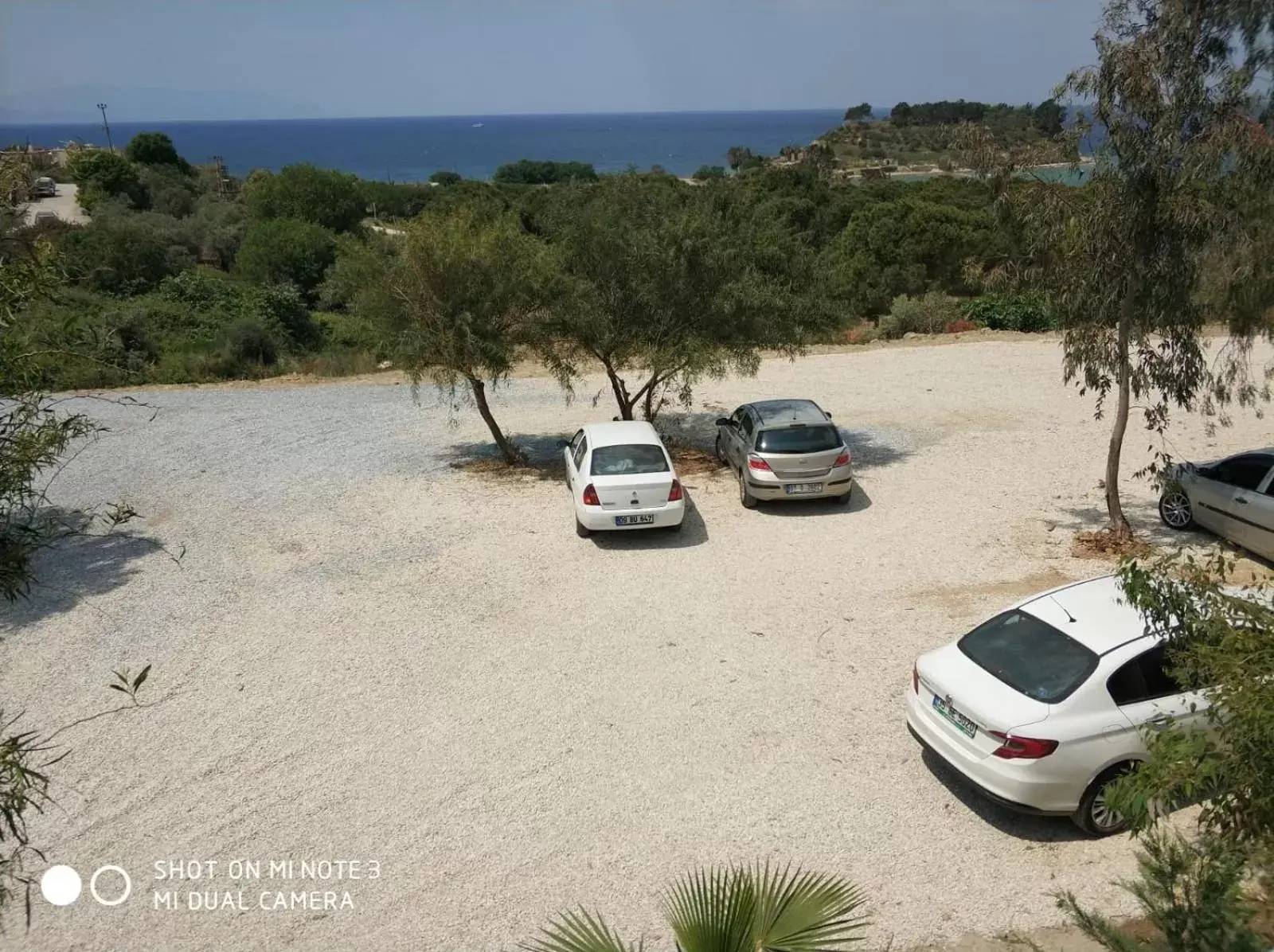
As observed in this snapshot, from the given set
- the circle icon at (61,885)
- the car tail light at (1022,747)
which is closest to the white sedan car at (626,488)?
the car tail light at (1022,747)

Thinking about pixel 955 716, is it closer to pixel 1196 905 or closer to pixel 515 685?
pixel 1196 905

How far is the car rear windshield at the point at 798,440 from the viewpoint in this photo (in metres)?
13.1

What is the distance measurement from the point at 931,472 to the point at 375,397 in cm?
1311

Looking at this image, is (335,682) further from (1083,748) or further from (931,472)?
(931,472)

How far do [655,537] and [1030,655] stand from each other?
660cm

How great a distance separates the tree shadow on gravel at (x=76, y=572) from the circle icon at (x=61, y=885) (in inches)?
194

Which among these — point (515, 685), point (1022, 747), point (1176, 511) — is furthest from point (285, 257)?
point (1022, 747)

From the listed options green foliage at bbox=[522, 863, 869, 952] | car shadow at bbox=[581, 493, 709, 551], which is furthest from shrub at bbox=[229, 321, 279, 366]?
green foliage at bbox=[522, 863, 869, 952]

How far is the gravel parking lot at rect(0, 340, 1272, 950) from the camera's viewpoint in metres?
6.20

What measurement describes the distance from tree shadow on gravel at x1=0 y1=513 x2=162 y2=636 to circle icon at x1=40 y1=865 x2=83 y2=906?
4.92 meters

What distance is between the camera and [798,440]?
43.0ft

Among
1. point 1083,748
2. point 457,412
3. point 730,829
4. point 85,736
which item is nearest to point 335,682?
point 85,736

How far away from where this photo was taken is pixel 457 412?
65.4 ft

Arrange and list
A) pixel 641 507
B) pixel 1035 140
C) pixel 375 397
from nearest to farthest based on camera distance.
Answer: pixel 1035 140 < pixel 641 507 < pixel 375 397
